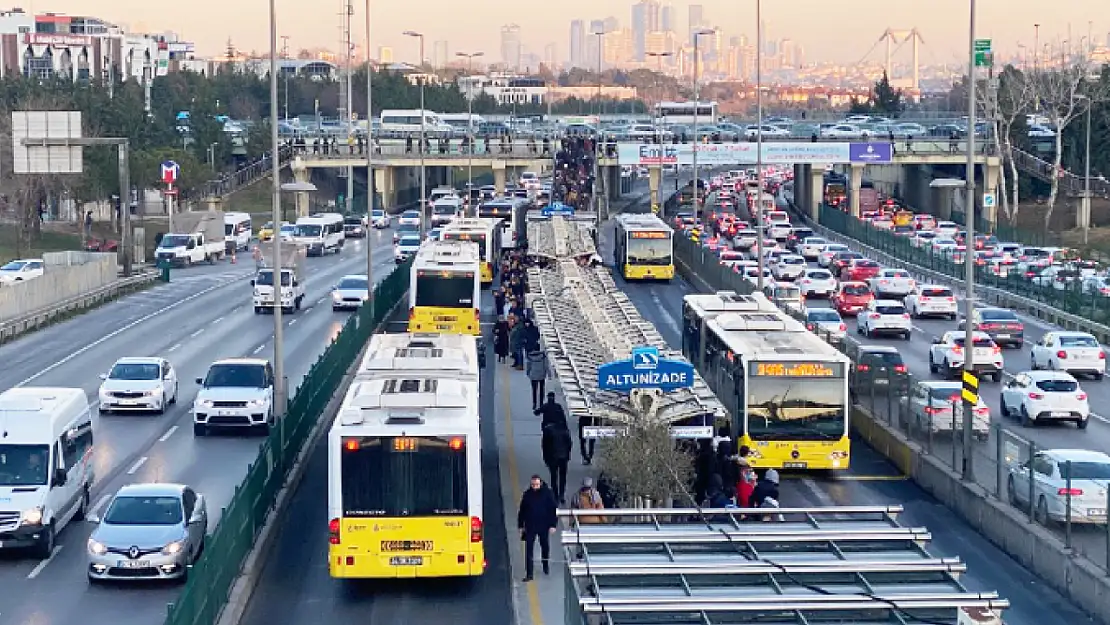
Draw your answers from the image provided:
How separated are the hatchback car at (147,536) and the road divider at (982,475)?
36.1 feet

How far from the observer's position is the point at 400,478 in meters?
21.1

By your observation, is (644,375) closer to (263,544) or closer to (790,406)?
(790,406)

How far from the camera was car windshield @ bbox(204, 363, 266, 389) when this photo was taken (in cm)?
3584

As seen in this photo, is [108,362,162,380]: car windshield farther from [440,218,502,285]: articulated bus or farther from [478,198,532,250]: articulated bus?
[478,198,532,250]: articulated bus

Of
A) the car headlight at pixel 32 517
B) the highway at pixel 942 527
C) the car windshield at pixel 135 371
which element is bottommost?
the highway at pixel 942 527

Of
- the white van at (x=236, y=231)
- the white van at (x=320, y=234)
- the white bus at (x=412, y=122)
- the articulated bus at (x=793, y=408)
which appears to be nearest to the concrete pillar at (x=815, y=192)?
the white van at (x=320, y=234)

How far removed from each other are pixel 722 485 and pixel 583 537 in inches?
462

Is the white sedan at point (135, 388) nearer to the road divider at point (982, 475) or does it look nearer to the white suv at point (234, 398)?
the white suv at point (234, 398)

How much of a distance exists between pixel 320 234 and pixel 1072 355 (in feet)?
168

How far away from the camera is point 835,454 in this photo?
98.5 feet

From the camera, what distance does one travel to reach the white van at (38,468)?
2438 centimetres

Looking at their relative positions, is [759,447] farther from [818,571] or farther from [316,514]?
[818,571]

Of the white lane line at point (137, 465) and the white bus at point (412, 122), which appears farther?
the white bus at point (412, 122)

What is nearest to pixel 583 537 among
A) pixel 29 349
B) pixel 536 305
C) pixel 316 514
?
pixel 316 514
